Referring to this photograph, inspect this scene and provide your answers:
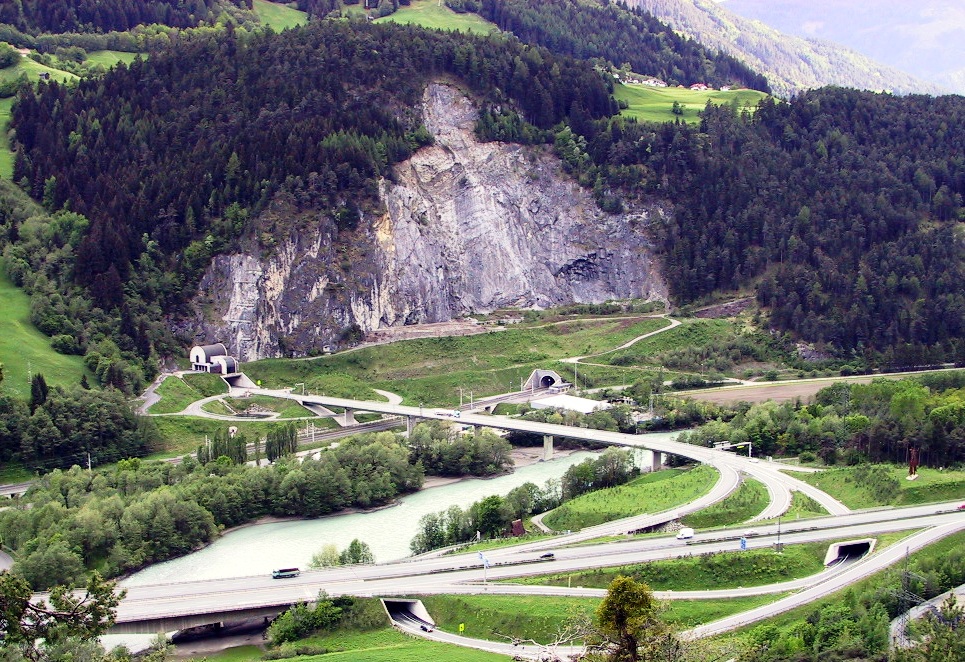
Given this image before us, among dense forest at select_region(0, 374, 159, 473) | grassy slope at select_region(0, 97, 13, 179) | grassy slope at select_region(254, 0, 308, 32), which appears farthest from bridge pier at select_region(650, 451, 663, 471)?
grassy slope at select_region(254, 0, 308, 32)

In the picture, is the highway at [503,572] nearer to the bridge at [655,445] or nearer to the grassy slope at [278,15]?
the bridge at [655,445]

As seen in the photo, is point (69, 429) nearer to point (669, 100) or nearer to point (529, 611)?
point (529, 611)

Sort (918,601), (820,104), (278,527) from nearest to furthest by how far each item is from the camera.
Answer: (918,601) < (278,527) < (820,104)

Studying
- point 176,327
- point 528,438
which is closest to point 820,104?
point 528,438

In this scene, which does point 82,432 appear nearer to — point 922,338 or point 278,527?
point 278,527


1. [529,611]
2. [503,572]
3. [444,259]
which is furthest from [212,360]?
[529,611]

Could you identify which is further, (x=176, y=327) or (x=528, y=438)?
(x=176, y=327)
